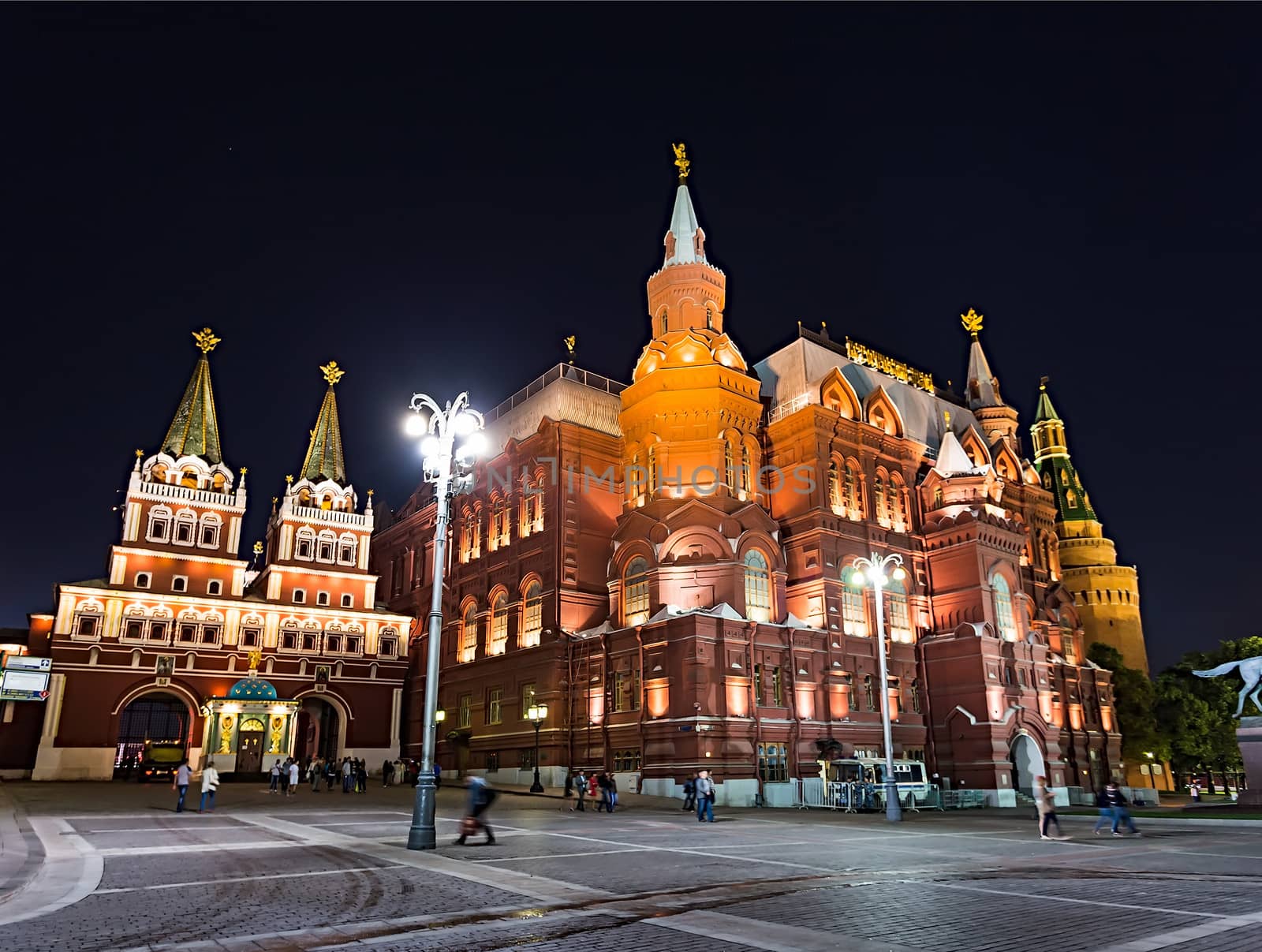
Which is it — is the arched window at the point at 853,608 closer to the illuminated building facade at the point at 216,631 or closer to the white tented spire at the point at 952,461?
the white tented spire at the point at 952,461

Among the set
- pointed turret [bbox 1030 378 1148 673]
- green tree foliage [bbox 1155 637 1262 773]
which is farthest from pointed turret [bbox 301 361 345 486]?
green tree foliage [bbox 1155 637 1262 773]

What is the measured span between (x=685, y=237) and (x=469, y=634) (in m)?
29.9

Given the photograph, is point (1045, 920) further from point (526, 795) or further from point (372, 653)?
point (372, 653)

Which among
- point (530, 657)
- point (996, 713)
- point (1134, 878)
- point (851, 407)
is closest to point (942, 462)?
point (851, 407)

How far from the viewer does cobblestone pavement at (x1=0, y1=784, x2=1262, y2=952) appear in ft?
32.5

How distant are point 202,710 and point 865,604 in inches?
1654

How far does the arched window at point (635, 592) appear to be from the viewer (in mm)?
48656

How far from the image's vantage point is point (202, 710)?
5784 centimetres

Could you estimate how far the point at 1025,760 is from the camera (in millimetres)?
52219

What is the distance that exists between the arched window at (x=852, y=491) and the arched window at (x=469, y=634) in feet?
82.6

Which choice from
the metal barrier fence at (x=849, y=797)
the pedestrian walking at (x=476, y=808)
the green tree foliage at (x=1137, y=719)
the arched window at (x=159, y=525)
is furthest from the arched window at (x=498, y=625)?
the green tree foliage at (x=1137, y=719)

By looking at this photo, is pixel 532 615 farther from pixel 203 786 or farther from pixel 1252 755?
pixel 1252 755

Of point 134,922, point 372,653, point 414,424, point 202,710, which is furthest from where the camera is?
point 372,653

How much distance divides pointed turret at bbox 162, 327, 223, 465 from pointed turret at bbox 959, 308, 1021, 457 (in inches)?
2299
